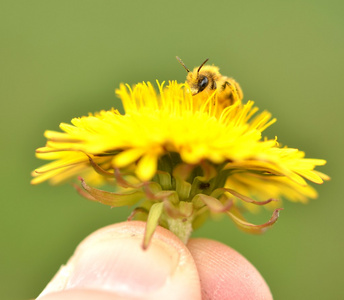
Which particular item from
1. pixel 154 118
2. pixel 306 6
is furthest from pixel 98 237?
pixel 306 6

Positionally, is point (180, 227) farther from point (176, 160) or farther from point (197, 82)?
point (197, 82)

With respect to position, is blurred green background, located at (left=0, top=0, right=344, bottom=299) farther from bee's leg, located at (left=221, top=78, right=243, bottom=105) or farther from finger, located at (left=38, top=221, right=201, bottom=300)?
finger, located at (left=38, top=221, right=201, bottom=300)

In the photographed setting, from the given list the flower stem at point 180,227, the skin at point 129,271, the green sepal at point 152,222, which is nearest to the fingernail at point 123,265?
the skin at point 129,271

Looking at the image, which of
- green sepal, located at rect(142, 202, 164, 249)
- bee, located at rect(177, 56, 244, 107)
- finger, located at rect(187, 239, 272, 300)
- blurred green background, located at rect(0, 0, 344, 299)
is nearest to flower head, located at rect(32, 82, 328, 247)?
green sepal, located at rect(142, 202, 164, 249)

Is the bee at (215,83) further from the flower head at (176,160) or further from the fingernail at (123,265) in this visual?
the fingernail at (123,265)

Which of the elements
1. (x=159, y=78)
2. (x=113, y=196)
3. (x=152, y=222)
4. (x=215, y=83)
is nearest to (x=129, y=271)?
(x=152, y=222)

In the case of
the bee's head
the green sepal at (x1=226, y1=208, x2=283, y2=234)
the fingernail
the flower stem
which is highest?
the bee's head

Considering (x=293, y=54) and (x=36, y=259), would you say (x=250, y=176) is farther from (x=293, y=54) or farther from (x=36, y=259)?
(x=293, y=54)
